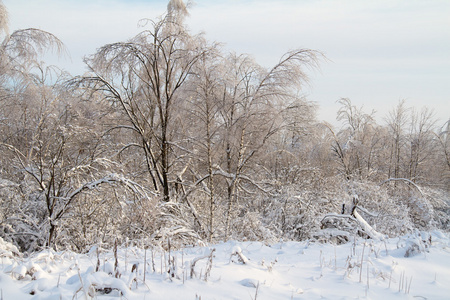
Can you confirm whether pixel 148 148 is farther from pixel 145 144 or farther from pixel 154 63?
pixel 154 63

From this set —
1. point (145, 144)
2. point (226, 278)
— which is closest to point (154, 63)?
point (145, 144)

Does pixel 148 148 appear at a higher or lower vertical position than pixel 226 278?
higher

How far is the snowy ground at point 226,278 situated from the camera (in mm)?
2123

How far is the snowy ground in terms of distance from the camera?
212 centimetres

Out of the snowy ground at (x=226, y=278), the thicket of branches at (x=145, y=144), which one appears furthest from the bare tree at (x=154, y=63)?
the snowy ground at (x=226, y=278)

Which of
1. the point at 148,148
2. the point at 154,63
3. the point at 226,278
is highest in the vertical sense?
the point at 154,63

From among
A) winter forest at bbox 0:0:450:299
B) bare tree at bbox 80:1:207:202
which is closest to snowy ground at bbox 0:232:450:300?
winter forest at bbox 0:0:450:299

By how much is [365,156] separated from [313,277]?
17586 millimetres

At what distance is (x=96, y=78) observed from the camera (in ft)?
26.2

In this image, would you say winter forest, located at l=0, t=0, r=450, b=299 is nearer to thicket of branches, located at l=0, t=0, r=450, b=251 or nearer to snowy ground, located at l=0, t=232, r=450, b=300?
thicket of branches, located at l=0, t=0, r=450, b=251

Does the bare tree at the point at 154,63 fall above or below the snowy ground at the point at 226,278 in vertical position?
above

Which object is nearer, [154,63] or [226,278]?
[226,278]

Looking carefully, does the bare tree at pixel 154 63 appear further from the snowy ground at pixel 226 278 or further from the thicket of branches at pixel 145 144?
the snowy ground at pixel 226 278

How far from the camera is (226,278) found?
106 inches
